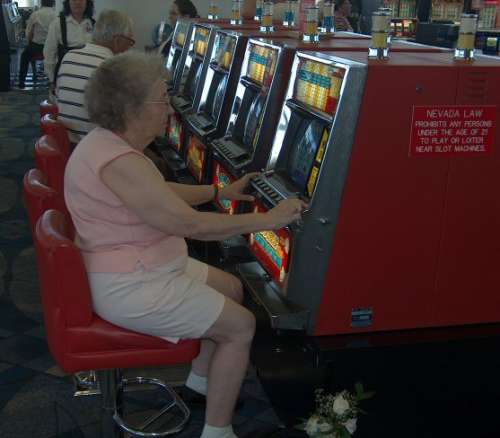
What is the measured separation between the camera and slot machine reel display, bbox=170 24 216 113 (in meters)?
4.69

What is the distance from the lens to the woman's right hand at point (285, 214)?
7.12ft

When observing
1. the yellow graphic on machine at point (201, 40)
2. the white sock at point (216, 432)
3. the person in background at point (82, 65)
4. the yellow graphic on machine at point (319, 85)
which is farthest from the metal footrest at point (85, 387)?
the yellow graphic on machine at point (201, 40)

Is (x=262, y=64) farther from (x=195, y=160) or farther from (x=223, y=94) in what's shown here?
(x=195, y=160)

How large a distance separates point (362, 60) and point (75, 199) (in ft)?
3.40

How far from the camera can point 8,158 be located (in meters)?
7.06

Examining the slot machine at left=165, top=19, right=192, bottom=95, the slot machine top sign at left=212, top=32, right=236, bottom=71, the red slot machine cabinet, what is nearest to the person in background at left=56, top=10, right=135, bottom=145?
the slot machine top sign at left=212, top=32, right=236, bottom=71

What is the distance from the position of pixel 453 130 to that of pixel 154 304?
111 centimetres

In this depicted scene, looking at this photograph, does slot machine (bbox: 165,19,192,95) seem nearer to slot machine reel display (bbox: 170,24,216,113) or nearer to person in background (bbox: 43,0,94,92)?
slot machine reel display (bbox: 170,24,216,113)

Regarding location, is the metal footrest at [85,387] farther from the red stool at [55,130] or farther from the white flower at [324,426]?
the red stool at [55,130]

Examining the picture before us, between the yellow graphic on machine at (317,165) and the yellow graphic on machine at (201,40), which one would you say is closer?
the yellow graphic on machine at (317,165)

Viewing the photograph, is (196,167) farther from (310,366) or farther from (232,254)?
(310,366)

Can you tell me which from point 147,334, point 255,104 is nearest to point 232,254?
point 255,104

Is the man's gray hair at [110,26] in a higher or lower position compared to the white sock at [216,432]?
higher

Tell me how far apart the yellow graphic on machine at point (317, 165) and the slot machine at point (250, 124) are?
2.08 feet
